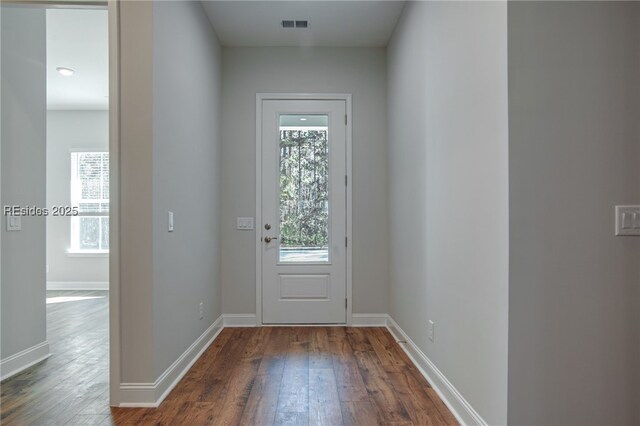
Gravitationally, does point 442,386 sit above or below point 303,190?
below

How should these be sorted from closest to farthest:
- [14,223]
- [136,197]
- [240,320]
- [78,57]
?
[136,197], [14,223], [240,320], [78,57]

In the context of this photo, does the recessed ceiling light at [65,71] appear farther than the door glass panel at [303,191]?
Yes

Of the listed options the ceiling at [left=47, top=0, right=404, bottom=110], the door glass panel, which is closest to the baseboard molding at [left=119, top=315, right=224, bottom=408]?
the door glass panel

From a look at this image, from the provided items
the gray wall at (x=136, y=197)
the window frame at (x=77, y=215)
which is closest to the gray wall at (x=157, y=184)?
the gray wall at (x=136, y=197)

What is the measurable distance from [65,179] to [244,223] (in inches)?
→ 159

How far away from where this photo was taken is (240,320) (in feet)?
12.9

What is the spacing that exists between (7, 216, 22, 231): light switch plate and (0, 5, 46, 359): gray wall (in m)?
0.03

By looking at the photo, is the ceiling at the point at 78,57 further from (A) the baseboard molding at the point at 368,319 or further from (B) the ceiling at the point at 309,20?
(A) the baseboard molding at the point at 368,319

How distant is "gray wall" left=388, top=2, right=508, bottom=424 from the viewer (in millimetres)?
1653

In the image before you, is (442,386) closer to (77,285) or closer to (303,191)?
(303,191)

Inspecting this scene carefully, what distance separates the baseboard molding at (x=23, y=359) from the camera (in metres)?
2.57

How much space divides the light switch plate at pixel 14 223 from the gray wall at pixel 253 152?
167 centimetres

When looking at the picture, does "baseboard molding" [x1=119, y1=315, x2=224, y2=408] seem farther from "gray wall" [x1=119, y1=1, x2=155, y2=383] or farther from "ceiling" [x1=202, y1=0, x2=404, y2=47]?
"ceiling" [x1=202, y1=0, x2=404, y2=47]

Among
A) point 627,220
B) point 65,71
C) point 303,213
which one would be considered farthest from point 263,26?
point 627,220
